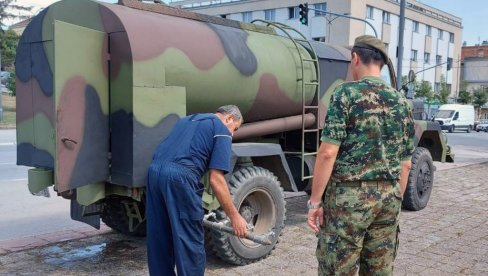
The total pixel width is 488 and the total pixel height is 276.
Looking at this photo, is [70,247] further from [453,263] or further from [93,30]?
[453,263]

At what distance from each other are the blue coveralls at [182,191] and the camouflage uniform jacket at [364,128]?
2.64 feet

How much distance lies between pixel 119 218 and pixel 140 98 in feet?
6.53

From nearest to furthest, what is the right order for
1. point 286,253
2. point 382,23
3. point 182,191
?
point 182,191 < point 286,253 < point 382,23

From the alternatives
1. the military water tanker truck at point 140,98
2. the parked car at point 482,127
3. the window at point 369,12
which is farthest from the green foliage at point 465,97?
the military water tanker truck at point 140,98

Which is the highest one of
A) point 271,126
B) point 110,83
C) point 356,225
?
point 110,83

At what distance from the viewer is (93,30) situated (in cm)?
406

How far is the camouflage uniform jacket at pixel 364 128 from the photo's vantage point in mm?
2982

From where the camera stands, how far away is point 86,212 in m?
5.02

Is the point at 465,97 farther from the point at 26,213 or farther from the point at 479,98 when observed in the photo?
the point at 26,213

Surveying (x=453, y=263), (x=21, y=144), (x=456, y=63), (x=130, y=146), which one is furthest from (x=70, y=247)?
(x=456, y=63)

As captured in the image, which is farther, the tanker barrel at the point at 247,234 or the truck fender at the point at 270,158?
the truck fender at the point at 270,158

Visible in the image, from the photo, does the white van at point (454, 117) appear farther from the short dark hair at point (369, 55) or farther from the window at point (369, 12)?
the short dark hair at point (369, 55)

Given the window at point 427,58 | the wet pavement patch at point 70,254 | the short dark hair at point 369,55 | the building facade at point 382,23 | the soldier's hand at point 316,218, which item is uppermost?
the building facade at point 382,23

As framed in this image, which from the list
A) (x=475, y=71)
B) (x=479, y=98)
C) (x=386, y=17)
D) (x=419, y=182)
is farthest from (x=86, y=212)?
(x=475, y=71)
